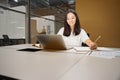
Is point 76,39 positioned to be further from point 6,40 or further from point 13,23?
point 13,23

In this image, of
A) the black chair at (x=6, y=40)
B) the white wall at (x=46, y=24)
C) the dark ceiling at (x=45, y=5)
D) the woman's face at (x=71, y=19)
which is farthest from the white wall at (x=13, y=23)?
the woman's face at (x=71, y=19)

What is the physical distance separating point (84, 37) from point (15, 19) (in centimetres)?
293

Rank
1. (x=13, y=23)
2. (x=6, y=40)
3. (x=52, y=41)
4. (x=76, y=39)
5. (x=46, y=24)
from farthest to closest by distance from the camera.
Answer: (x=46, y=24), (x=13, y=23), (x=6, y=40), (x=76, y=39), (x=52, y=41)

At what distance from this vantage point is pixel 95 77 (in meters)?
0.60

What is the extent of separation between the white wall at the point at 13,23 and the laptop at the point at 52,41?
280 cm

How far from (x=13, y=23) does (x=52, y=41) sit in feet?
11.0

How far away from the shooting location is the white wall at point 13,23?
4.09 m

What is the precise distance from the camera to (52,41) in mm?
1479

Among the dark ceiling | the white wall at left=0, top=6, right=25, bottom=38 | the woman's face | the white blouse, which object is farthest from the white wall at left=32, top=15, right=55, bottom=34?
the white blouse

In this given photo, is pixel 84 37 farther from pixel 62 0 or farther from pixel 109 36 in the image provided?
pixel 62 0

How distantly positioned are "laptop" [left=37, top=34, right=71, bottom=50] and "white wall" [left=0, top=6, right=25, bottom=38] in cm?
280

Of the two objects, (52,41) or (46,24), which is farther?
(46,24)

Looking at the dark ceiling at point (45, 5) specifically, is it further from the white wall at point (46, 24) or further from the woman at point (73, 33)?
the woman at point (73, 33)

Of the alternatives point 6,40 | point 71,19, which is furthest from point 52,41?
point 6,40
